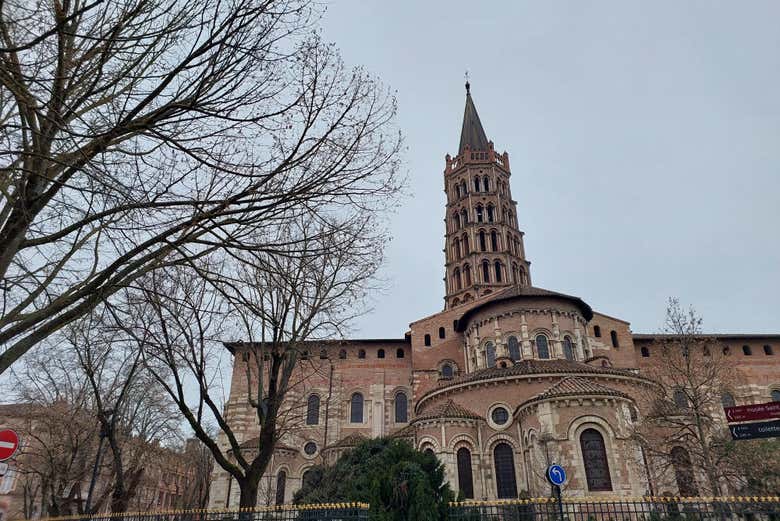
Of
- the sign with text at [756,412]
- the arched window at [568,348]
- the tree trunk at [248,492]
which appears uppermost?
the arched window at [568,348]

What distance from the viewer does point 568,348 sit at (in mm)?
28141

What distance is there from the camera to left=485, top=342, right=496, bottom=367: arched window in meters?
29.1

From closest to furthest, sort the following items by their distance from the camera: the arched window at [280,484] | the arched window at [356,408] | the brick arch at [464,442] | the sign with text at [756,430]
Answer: the sign with text at [756,430], the brick arch at [464,442], the arched window at [280,484], the arched window at [356,408]

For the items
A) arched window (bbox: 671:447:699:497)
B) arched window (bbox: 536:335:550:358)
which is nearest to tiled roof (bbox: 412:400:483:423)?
arched window (bbox: 536:335:550:358)

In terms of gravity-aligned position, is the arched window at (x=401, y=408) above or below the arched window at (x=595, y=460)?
above

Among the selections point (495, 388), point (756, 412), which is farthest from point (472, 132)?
point (756, 412)

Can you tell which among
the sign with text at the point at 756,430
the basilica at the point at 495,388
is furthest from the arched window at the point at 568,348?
the sign with text at the point at 756,430

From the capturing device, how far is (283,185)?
791 centimetres

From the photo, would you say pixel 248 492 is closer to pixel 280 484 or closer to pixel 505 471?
pixel 505 471

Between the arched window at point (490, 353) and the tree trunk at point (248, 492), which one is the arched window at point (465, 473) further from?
the tree trunk at point (248, 492)

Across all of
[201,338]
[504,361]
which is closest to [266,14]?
[201,338]

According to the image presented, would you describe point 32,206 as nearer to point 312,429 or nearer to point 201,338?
point 201,338

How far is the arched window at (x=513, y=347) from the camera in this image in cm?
2816

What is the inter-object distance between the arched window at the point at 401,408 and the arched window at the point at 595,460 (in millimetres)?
16651
